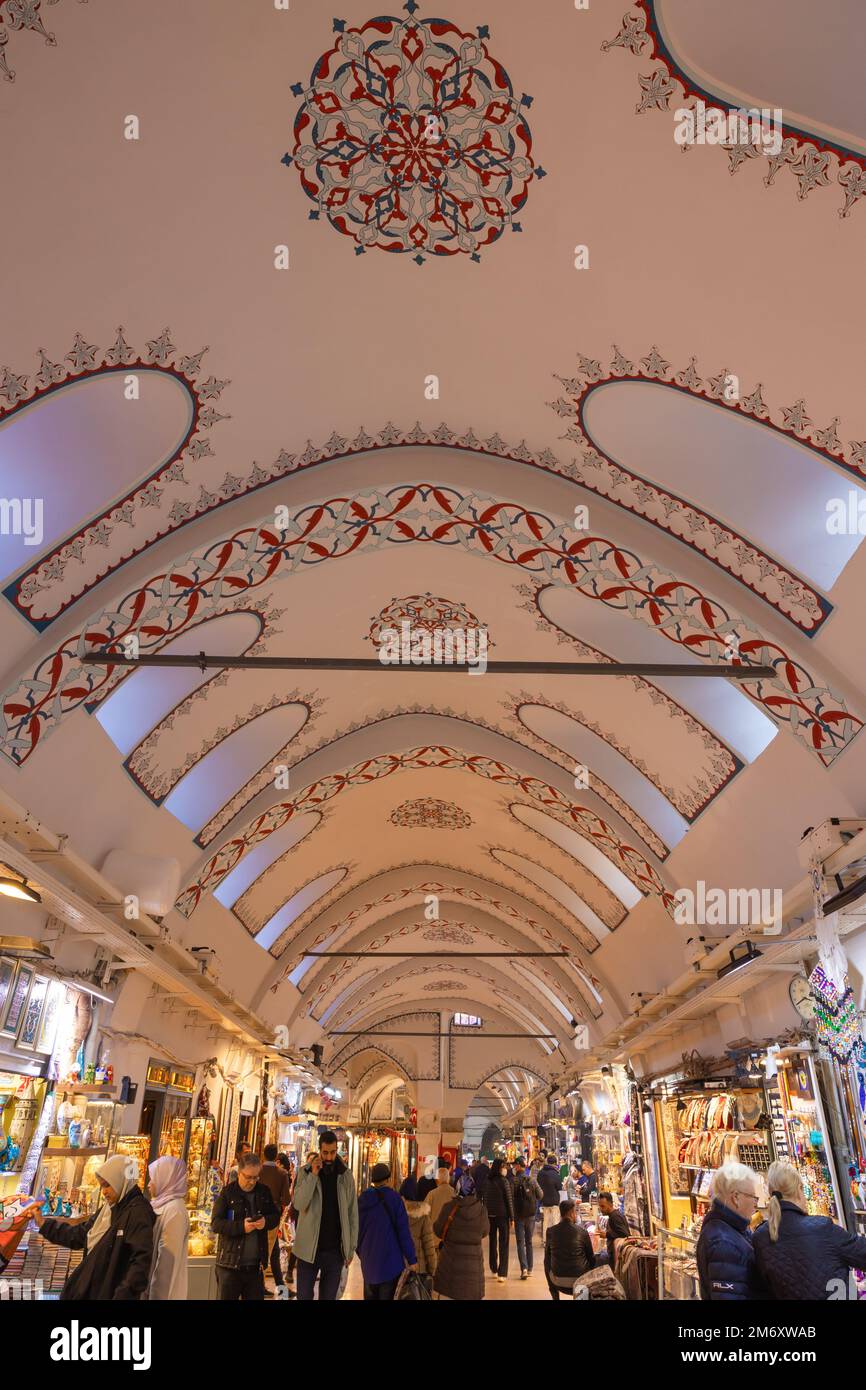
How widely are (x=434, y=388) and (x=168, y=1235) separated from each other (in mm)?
5356

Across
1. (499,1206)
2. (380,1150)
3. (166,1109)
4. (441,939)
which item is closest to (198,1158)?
(166,1109)

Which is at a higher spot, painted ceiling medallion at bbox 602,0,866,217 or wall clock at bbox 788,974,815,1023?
painted ceiling medallion at bbox 602,0,866,217

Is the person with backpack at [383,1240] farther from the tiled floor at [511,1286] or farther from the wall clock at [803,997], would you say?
the tiled floor at [511,1286]

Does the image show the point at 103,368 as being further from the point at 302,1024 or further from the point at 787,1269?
the point at 302,1024

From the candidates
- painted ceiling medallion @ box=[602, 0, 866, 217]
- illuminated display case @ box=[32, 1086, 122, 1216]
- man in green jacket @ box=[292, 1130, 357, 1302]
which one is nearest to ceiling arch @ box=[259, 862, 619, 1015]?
illuminated display case @ box=[32, 1086, 122, 1216]

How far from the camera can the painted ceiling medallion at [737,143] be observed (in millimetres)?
4129

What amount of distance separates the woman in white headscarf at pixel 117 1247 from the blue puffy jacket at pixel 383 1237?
109 inches

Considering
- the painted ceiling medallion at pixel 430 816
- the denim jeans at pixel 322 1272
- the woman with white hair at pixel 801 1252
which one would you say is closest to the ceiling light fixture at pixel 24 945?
the denim jeans at pixel 322 1272

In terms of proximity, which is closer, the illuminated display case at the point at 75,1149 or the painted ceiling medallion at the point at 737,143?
the painted ceiling medallion at the point at 737,143

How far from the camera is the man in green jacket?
6.30 metres

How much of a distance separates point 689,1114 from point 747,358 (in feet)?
32.2

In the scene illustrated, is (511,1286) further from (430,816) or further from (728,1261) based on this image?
(728,1261)

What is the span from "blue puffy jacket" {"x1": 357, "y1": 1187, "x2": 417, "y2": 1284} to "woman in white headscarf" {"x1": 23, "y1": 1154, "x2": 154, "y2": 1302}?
278 cm

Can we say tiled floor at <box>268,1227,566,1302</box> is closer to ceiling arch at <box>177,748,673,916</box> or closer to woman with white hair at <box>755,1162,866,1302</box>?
ceiling arch at <box>177,748,673,916</box>
